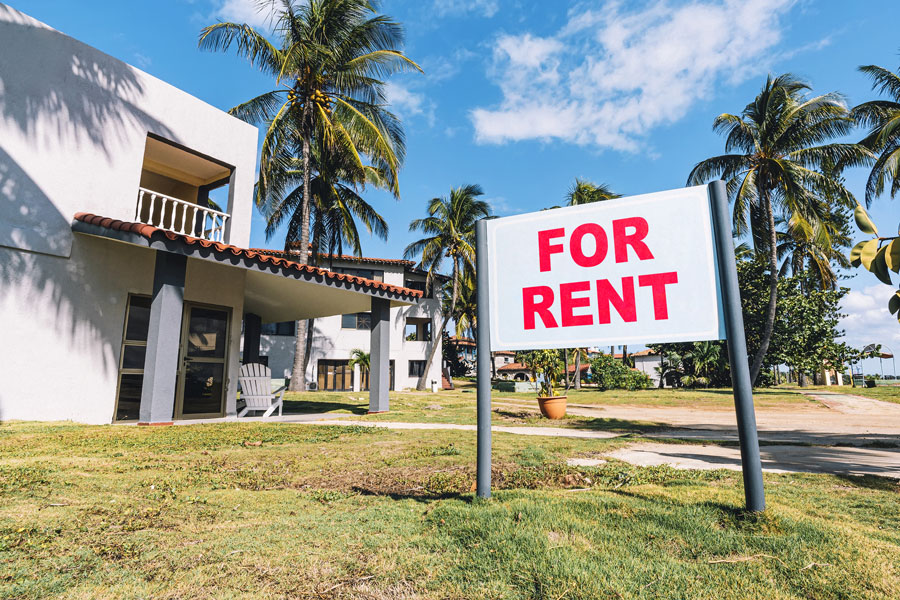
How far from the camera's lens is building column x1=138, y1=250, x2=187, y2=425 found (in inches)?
311

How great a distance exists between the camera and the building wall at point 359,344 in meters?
28.9

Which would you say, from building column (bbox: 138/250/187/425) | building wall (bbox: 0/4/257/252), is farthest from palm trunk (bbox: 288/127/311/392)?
building column (bbox: 138/250/187/425)

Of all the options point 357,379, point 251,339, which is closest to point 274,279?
A: point 251,339

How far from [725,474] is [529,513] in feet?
8.99

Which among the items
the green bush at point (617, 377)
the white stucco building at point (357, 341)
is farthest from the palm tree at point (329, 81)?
the green bush at point (617, 377)

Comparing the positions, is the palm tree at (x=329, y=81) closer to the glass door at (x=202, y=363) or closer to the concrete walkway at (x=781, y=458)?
the glass door at (x=202, y=363)

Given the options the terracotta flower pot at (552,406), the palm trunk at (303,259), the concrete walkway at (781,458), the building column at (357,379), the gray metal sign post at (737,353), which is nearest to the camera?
the gray metal sign post at (737,353)

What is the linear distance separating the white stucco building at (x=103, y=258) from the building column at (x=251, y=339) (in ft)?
14.2

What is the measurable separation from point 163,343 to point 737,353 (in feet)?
27.8

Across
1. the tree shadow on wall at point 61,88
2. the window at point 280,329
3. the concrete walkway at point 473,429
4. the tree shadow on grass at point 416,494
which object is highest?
the tree shadow on wall at point 61,88

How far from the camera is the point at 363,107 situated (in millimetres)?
17750

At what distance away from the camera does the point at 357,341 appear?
30641mm

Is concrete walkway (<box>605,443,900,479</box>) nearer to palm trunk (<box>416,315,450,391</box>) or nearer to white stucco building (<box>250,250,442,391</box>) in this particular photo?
white stucco building (<box>250,250,442,391</box>)

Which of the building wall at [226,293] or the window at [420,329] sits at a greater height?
the window at [420,329]
